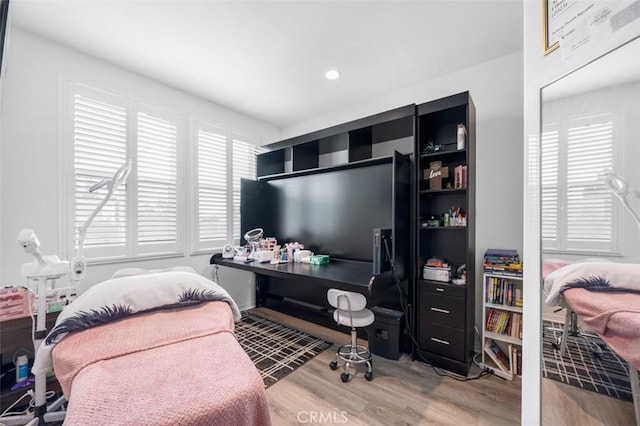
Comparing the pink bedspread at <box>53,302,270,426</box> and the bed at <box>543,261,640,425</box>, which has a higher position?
the bed at <box>543,261,640,425</box>

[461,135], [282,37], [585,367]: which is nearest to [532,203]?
[585,367]

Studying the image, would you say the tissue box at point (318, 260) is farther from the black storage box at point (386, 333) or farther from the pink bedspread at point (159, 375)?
the pink bedspread at point (159, 375)

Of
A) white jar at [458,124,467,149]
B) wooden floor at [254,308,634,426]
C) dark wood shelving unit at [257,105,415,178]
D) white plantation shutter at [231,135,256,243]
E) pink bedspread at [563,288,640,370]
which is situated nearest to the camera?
pink bedspread at [563,288,640,370]

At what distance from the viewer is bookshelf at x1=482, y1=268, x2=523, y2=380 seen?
Result: 2.00 meters

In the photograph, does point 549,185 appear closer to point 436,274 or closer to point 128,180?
point 436,274

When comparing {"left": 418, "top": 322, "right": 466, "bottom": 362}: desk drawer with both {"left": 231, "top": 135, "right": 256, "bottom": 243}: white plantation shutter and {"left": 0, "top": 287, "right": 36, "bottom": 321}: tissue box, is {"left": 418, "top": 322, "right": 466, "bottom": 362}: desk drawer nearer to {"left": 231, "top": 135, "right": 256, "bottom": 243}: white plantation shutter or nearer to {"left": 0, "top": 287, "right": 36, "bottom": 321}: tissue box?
{"left": 231, "top": 135, "right": 256, "bottom": 243}: white plantation shutter

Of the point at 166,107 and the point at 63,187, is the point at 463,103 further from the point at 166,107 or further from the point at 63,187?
the point at 63,187

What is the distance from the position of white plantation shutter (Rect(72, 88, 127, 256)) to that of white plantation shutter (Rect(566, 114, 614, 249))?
10.6ft

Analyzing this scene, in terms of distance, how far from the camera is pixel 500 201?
2312mm

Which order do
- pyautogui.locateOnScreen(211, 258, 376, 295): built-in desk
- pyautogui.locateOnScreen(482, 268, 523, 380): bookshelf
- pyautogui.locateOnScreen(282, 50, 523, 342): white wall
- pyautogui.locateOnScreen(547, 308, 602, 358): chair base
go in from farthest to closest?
pyautogui.locateOnScreen(282, 50, 523, 342): white wall < pyautogui.locateOnScreen(482, 268, 523, 380): bookshelf < pyautogui.locateOnScreen(211, 258, 376, 295): built-in desk < pyautogui.locateOnScreen(547, 308, 602, 358): chair base

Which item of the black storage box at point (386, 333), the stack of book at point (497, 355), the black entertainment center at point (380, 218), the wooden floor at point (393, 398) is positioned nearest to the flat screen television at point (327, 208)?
the black entertainment center at point (380, 218)

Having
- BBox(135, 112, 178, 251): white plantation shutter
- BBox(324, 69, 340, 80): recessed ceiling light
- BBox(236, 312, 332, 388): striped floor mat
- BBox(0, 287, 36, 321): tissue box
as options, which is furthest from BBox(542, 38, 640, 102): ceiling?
BBox(135, 112, 178, 251): white plantation shutter

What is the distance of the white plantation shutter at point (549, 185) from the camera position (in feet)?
3.01

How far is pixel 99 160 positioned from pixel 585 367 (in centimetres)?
346
